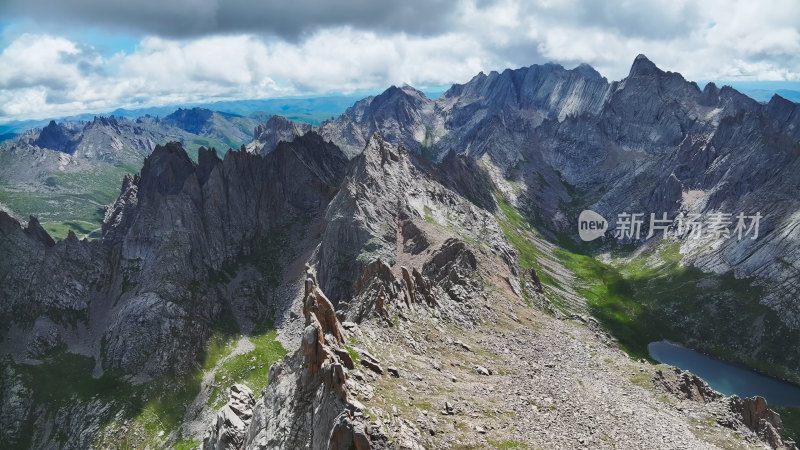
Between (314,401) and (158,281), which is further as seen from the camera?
(158,281)

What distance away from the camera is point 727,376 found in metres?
157

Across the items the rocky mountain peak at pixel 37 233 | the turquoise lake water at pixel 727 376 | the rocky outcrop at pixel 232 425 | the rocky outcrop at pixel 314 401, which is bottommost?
the turquoise lake water at pixel 727 376

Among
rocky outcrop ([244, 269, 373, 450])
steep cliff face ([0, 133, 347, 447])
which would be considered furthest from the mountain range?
steep cliff face ([0, 133, 347, 447])

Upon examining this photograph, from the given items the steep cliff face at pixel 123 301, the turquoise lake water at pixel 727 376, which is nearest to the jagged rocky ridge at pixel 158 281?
the steep cliff face at pixel 123 301

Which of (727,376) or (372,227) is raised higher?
(372,227)

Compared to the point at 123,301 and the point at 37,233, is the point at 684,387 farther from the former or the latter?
the point at 37,233

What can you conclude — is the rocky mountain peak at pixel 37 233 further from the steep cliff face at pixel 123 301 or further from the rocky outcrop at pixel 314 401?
the rocky outcrop at pixel 314 401

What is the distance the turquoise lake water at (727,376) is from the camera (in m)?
144

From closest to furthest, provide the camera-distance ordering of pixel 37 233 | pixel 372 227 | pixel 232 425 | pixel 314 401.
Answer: pixel 314 401
pixel 232 425
pixel 372 227
pixel 37 233

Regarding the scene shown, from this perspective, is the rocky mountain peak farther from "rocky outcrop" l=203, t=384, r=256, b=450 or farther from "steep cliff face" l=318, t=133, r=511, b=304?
"rocky outcrop" l=203, t=384, r=256, b=450

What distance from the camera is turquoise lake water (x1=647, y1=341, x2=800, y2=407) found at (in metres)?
144

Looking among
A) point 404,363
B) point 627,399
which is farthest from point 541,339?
point 404,363

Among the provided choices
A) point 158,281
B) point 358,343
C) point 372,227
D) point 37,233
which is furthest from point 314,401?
point 37,233

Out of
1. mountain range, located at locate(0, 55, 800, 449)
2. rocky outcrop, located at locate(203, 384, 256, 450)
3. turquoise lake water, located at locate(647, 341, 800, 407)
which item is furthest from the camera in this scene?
turquoise lake water, located at locate(647, 341, 800, 407)
